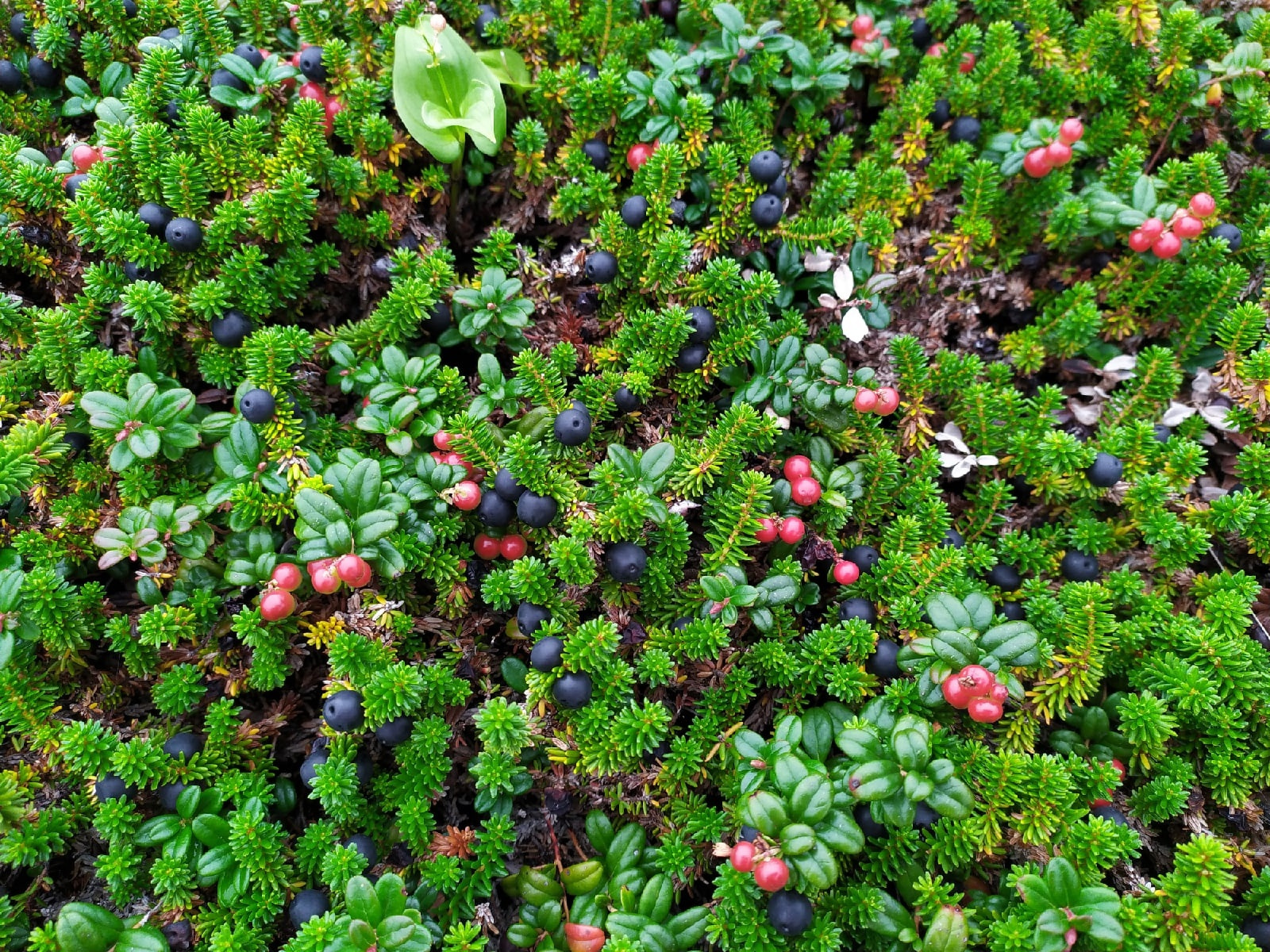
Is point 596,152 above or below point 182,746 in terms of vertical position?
above

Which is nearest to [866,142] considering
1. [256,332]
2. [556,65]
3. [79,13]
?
[556,65]

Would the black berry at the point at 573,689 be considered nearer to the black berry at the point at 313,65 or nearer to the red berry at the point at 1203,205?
the black berry at the point at 313,65

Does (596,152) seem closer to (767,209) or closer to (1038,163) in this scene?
(767,209)

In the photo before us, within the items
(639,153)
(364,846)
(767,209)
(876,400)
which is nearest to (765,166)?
(767,209)

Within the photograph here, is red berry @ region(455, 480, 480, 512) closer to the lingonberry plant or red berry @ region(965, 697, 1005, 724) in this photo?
the lingonberry plant

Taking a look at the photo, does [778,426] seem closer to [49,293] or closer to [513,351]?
[513,351]

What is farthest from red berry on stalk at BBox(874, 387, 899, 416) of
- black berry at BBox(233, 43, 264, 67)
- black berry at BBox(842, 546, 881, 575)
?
black berry at BBox(233, 43, 264, 67)
